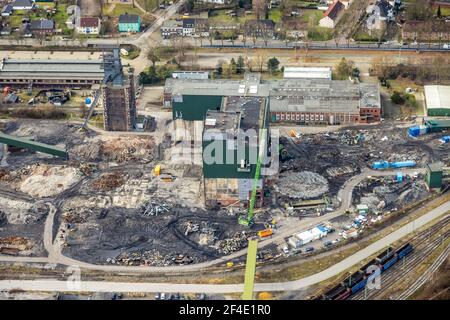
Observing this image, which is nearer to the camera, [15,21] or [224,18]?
[224,18]

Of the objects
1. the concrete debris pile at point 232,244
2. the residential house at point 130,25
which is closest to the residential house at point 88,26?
the residential house at point 130,25

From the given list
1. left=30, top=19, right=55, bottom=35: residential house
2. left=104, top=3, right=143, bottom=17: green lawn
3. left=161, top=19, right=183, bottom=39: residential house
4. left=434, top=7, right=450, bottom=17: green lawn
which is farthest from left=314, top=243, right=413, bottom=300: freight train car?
left=104, top=3, right=143, bottom=17: green lawn

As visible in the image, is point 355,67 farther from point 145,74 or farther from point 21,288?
point 21,288

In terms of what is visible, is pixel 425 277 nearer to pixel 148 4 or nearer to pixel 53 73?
pixel 53 73

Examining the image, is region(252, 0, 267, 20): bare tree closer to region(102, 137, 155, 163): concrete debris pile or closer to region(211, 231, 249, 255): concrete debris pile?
region(102, 137, 155, 163): concrete debris pile

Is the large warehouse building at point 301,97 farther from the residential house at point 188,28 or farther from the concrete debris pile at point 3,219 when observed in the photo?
the concrete debris pile at point 3,219

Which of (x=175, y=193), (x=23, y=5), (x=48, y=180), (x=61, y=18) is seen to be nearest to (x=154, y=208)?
(x=175, y=193)
